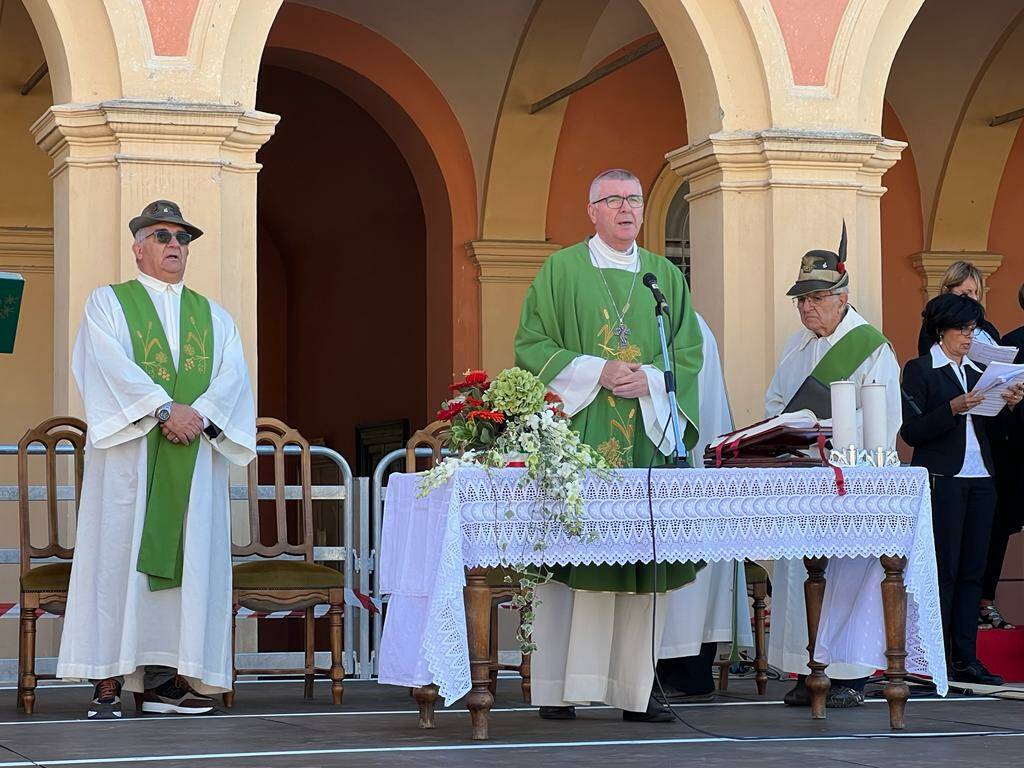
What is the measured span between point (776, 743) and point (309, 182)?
37.7 ft

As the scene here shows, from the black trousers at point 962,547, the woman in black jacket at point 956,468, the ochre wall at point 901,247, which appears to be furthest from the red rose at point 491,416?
the ochre wall at point 901,247

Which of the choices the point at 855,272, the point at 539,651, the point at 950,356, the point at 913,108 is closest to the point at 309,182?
the point at 913,108

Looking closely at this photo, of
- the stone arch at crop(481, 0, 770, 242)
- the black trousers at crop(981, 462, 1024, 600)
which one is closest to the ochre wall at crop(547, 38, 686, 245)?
the stone arch at crop(481, 0, 770, 242)

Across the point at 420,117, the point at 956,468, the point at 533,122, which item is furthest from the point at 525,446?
the point at 420,117

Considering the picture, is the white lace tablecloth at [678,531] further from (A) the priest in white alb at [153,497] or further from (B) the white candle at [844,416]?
(A) the priest in white alb at [153,497]

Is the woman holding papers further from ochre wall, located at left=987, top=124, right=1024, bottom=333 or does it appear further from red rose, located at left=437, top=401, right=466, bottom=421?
ochre wall, located at left=987, top=124, right=1024, bottom=333

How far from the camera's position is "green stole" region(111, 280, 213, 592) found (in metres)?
6.87

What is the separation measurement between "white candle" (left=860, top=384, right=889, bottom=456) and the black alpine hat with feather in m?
0.76

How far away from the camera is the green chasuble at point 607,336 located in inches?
254

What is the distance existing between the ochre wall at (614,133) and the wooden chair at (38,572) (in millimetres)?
5994

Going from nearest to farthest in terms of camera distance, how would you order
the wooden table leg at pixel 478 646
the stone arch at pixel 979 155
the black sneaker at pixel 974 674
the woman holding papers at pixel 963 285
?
the wooden table leg at pixel 478 646 < the black sneaker at pixel 974 674 < the woman holding papers at pixel 963 285 < the stone arch at pixel 979 155

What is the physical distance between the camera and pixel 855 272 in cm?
917

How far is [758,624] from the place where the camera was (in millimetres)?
7992

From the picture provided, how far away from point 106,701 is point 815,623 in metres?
2.60
